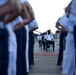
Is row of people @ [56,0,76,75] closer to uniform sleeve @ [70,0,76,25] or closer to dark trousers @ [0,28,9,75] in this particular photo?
uniform sleeve @ [70,0,76,25]

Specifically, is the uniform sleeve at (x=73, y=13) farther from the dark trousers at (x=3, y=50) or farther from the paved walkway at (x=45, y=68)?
the paved walkway at (x=45, y=68)

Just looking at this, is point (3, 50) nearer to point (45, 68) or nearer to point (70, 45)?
point (70, 45)

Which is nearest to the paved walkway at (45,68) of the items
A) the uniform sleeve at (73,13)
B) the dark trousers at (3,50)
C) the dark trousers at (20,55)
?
the dark trousers at (20,55)

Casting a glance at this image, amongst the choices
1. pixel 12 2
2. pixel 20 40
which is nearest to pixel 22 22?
pixel 20 40

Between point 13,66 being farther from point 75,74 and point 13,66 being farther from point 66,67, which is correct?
point 66,67

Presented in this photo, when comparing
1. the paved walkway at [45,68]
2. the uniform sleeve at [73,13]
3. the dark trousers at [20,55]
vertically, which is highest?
the uniform sleeve at [73,13]

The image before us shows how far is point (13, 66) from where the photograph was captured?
5.58 m

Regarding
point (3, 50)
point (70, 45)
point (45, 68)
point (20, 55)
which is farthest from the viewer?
point (45, 68)

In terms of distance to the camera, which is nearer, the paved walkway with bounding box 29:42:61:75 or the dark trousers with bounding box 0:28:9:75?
the dark trousers with bounding box 0:28:9:75

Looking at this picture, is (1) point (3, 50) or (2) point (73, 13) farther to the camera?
(2) point (73, 13)

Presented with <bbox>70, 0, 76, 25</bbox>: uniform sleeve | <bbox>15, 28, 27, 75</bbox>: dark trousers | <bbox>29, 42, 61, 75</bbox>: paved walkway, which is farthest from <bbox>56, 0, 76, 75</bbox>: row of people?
<bbox>29, 42, 61, 75</bbox>: paved walkway

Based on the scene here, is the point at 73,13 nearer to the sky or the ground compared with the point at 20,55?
nearer to the sky

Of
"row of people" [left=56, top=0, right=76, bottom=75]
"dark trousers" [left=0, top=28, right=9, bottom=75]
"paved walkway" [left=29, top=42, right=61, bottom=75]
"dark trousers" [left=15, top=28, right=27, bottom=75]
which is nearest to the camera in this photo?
"dark trousers" [left=0, top=28, right=9, bottom=75]

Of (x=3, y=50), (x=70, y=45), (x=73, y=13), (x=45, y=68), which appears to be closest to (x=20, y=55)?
(x=70, y=45)
